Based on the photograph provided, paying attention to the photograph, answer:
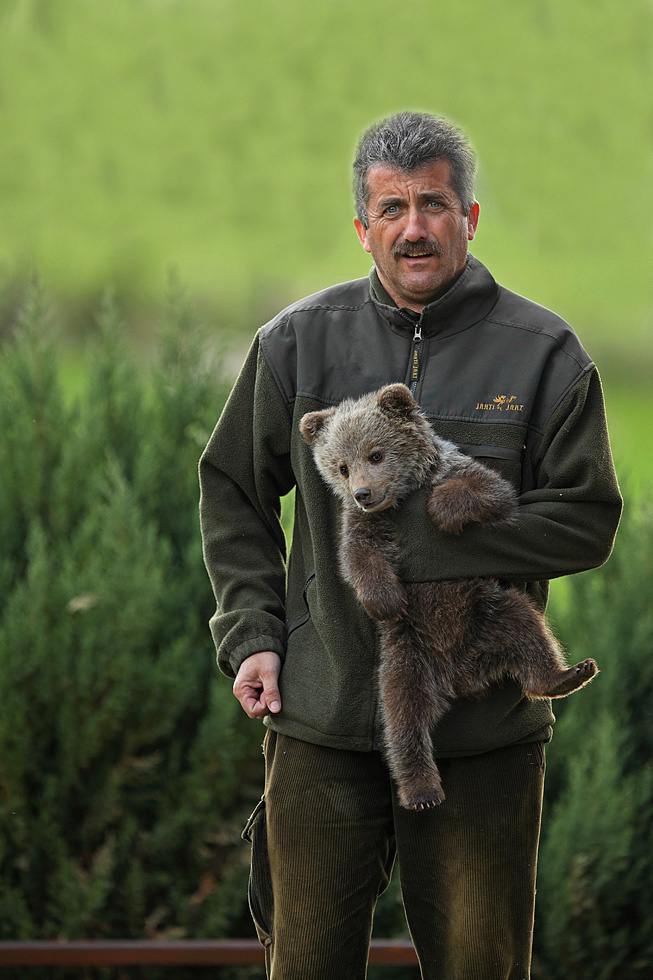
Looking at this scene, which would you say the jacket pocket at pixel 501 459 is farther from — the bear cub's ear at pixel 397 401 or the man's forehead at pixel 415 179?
the man's forehead at pixel 415 179

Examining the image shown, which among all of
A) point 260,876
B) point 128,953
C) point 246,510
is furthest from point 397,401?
point 128,953

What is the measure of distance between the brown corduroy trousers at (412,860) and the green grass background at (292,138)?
3688 millimetres

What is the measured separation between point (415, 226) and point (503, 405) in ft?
1.59

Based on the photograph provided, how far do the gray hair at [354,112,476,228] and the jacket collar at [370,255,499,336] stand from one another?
7.1 inches

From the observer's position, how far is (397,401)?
2221mm

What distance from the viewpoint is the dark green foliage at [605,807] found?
12.2ft

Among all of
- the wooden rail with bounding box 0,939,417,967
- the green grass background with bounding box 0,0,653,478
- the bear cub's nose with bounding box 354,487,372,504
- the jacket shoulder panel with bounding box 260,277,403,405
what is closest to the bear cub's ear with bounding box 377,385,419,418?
the jacket shoulder panel with bounding box 260,277,403,405

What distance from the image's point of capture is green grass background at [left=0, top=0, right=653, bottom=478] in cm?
566

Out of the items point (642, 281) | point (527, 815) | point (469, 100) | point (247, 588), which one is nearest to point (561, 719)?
point (527, 815)

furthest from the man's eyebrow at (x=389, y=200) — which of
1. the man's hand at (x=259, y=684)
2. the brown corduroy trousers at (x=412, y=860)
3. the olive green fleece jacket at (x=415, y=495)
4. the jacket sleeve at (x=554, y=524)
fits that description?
the brown corduroy trousers at (x=412, y=860)

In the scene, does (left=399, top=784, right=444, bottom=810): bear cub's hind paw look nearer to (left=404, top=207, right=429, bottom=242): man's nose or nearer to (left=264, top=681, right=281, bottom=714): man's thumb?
(left=264, top=681, right=281, bottom=714): man's thumb

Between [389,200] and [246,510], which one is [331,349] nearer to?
[389,200]

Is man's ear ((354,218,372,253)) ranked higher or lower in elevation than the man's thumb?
higher

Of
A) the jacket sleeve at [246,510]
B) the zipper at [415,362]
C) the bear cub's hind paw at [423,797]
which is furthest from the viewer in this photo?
the jacket sleeve at [246,510]
